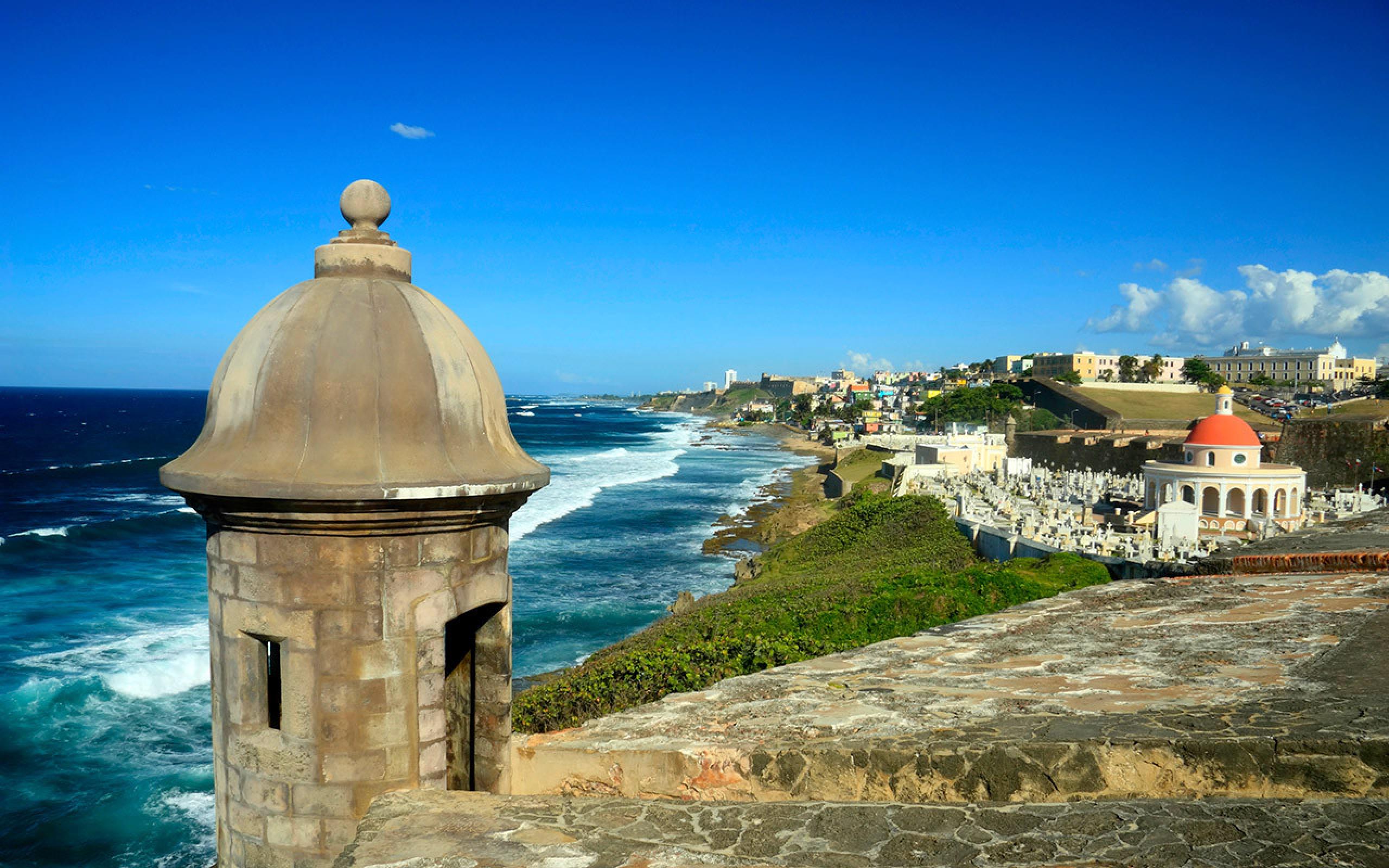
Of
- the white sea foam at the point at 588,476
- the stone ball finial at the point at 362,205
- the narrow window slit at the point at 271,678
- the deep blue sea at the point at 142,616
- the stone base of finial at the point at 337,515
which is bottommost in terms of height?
the deep blue sea at the point at 142,616

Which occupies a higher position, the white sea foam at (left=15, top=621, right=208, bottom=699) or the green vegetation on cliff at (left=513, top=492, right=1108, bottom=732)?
the green vegetation on cliff at (left=513, top=492, right=1108, bottom=732)

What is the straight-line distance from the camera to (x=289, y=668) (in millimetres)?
3730

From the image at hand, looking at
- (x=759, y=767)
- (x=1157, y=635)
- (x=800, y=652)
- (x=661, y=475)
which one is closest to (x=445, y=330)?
(x=759, y=767)

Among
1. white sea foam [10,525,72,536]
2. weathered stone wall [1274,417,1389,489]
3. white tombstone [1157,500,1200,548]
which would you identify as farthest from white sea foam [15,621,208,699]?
weathered stone wall [1274,417,1389,489]

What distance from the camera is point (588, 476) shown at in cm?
5897

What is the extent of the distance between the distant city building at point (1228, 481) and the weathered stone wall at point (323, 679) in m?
21.2

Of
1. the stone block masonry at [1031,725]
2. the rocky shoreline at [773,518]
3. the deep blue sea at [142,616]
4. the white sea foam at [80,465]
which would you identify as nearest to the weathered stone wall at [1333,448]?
the rocky shoreline at [773,518]

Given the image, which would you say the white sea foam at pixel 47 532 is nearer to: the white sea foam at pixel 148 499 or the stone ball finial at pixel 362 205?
the white sea foam at pixel 148 499

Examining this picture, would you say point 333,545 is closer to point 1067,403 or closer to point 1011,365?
point 1067,403

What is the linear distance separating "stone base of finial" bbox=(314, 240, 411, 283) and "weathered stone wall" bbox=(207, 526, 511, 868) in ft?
3.85

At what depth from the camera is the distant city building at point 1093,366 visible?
375 feet

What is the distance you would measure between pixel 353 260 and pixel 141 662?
17.2 meters

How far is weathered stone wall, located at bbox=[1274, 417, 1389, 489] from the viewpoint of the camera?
36.2 meters

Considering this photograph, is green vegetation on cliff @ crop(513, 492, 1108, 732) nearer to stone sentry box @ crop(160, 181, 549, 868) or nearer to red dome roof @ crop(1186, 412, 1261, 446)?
stone sentry box @ crop(160, 181, 549, 868)
